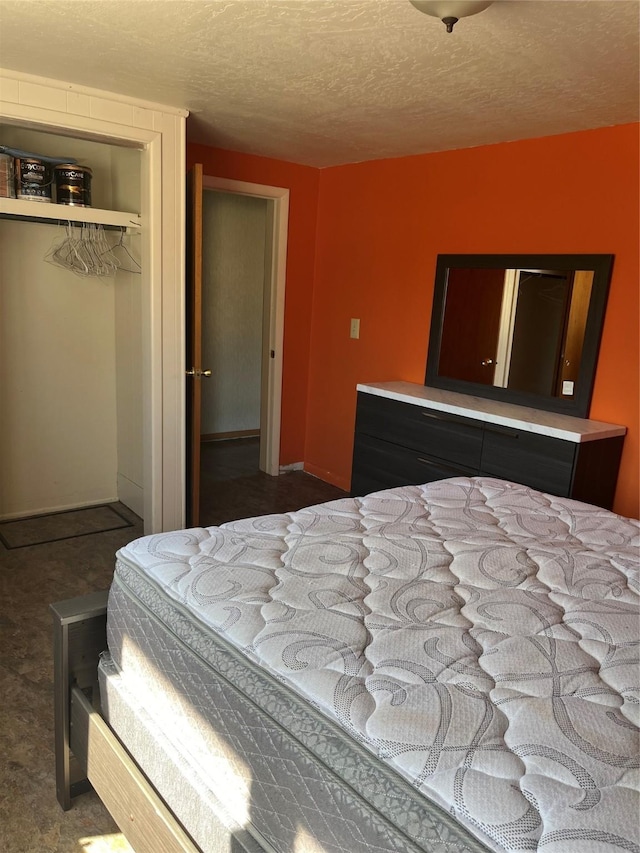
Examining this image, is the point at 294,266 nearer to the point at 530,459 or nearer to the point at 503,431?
the point at 503,431

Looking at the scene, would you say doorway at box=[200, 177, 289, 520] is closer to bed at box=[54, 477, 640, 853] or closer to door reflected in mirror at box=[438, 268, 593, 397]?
door reflected in mirror at box=[438, 268, 593, 397]

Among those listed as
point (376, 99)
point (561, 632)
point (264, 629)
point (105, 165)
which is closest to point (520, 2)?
point (376, 99)

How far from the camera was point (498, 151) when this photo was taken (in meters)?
3.57

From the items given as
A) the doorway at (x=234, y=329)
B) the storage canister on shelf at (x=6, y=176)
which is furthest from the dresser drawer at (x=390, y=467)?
the storage canister on shelf at (x=6, y=176)

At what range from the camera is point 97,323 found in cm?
402

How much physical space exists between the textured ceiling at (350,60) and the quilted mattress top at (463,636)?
151 cm

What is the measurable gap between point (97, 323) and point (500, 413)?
2459 millimetres

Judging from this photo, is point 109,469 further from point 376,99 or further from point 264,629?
point 264,629

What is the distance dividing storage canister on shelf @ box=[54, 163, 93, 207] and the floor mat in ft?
5.91

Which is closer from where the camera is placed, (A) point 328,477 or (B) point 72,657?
(B) point 72,657

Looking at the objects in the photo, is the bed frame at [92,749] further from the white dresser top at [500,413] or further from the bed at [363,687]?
the white dresser top at [500,413]

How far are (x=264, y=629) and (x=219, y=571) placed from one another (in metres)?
0.29

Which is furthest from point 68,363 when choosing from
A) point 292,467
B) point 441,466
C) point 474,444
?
point 474,444

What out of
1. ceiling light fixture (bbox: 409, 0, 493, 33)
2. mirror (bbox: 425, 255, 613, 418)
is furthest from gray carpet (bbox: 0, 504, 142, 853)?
ceiling light fixture (bbox: 409, 0, 493, 33)
